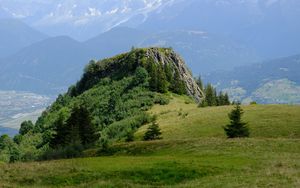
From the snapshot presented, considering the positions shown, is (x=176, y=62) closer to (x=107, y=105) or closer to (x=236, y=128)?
(x=107, y=105)

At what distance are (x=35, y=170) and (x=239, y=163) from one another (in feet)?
53.2

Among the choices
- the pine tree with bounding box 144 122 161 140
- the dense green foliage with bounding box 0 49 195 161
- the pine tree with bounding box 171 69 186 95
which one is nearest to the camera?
the pine tree with bounding box 144 122 161 140

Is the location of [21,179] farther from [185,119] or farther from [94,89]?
[94,89]

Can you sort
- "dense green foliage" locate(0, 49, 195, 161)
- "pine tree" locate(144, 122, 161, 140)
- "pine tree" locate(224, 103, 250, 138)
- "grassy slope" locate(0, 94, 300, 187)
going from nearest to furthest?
"grassy slope" locate(0, 94, 300, 187), "pine tree" locate(224, 103, 250, 138), "pine tree" locate(144, 122, 161, 140), "dense green foliage" locate(0, 49, 195, 161)

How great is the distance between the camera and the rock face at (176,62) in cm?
13488

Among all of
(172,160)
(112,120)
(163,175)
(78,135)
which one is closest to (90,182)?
(163,175)

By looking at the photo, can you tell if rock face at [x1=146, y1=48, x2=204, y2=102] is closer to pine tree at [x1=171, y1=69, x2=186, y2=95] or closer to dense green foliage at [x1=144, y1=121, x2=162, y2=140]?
pine tree at [x1=171, y1=69, x2=186, y2=95]

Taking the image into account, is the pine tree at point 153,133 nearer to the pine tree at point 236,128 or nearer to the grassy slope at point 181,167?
the grassy slope at point 181,167

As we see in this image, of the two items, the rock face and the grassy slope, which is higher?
the rock face

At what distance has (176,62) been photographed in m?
143

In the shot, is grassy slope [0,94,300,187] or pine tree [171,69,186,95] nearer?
grassy slope [0,94,300,187]

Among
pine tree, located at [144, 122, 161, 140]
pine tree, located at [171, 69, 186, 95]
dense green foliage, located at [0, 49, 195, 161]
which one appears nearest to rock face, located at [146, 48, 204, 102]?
dense green foliage, located at [0, 49, 195, 161]

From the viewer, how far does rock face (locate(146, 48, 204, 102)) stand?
443 feet

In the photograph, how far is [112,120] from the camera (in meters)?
100
